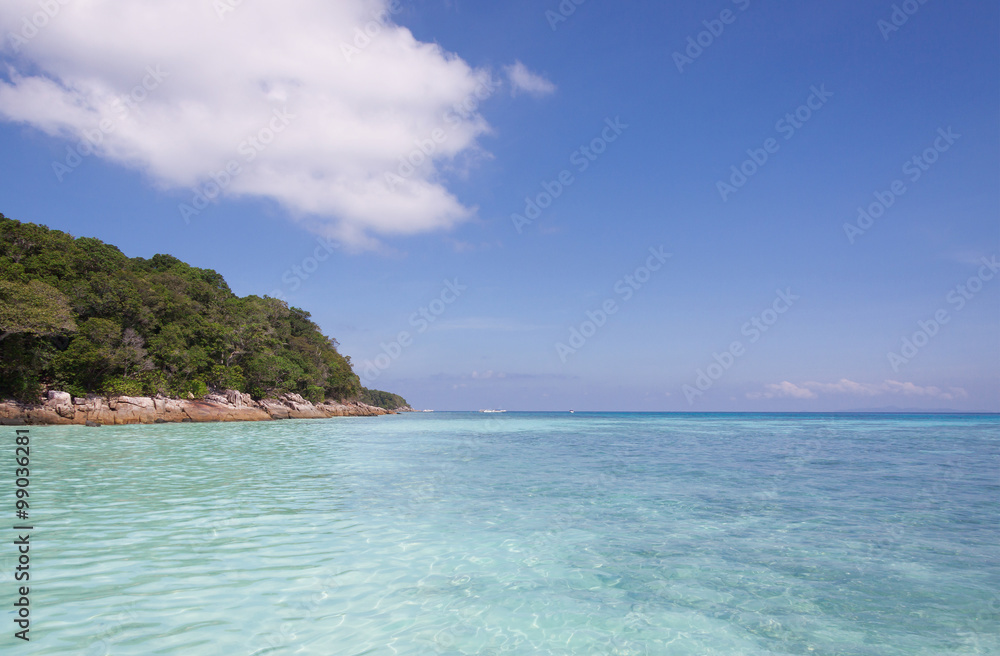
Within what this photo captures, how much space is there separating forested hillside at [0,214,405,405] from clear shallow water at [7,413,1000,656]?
31936 millimetres

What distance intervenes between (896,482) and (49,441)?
33263 millimetres

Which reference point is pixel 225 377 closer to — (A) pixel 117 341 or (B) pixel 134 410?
(B) pixel 134 410

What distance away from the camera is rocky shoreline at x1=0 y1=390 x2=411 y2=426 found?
3572cm

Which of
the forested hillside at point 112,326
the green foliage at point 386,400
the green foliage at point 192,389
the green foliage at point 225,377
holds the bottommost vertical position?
the green foliage at point 386,400

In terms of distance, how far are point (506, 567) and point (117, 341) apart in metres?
46.4

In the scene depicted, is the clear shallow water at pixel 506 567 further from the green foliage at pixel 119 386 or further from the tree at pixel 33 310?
the green foliage at pixel 119 386

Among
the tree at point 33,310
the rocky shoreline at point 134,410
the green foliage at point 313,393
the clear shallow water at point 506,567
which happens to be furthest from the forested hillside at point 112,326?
the clear shallow water at point 506,567

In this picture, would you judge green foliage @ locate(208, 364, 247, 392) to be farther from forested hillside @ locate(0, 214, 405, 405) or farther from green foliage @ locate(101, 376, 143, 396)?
green foliage @ locate(101, 376, 143, 396)

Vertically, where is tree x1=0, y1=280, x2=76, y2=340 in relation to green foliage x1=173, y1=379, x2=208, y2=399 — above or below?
above

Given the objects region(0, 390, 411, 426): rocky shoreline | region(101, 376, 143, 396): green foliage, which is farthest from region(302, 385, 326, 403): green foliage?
region(101, 376, 143, 396): green foliage

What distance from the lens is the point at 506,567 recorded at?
6.45m

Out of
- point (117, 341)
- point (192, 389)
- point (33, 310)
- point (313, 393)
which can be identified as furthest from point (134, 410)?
point (313, 393)

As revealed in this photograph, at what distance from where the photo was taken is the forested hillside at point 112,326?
35469 mm

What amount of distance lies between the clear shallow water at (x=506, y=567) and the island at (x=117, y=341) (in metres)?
32.1
